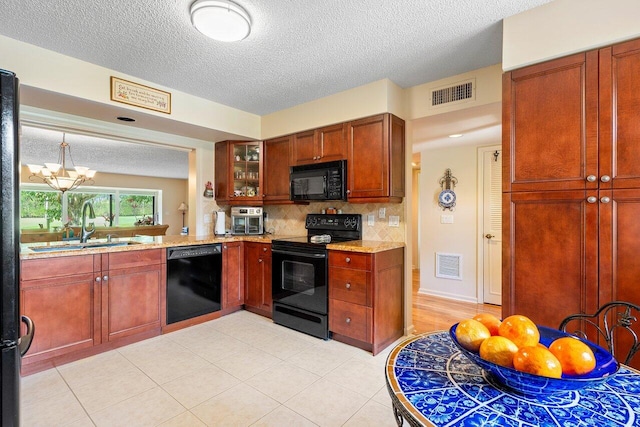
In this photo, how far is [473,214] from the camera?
A: 14.3 ft

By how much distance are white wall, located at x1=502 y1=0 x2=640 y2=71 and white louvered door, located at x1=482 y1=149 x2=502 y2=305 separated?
8.27 ft

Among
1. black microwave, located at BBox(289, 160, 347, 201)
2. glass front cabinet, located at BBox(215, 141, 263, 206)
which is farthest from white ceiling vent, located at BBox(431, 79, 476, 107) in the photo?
glass front cabinet, located at BBox(215, 141, 263, 206)

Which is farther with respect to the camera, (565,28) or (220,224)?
(220,224)

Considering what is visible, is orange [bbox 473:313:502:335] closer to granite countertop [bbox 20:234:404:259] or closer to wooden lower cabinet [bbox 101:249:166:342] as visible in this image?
granite countertop [bbox 20:234:404:259]

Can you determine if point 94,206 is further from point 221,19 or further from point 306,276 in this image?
point 221,19

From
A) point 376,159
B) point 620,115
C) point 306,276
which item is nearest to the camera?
point 620,115

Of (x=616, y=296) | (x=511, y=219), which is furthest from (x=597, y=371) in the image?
(x=511, y=219)

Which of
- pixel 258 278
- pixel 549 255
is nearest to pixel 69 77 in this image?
pixel 258 278

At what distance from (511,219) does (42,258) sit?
10.7 ft

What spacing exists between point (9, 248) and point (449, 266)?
462 cm

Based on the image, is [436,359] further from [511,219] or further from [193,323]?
[193,323]

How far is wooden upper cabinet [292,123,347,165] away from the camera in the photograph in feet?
10.5

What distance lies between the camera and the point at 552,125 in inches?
69.4

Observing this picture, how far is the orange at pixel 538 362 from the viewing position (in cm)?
74
